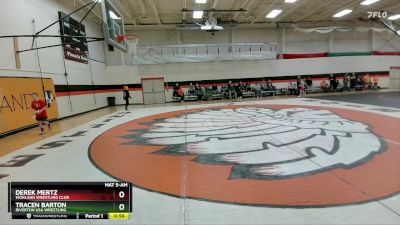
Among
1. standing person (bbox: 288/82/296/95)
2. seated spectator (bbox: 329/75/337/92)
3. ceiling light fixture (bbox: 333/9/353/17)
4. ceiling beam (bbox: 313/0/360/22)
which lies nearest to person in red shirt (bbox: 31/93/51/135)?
standing person (bbox: 288/82/296/95)

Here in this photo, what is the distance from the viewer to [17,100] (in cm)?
839

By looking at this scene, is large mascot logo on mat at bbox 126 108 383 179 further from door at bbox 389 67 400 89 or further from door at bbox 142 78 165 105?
door at bbox 389 67 400 89

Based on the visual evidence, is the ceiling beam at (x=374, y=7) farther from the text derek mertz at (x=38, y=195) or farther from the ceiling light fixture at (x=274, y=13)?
the text derek mertz at (x=38, y=195)

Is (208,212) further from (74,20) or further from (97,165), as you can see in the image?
(74,20)

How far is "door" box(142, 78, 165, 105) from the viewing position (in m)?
18.8

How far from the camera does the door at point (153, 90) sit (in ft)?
61.7

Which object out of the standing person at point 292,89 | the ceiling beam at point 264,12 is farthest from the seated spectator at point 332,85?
the ceiling beam at point 264,12

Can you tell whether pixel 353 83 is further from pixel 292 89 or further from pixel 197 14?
pixel 197 14

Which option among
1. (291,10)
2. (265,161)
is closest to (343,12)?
(291,10)

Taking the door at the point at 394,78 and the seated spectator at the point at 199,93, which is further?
the door at the point at 394,78

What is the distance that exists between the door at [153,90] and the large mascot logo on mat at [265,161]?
1207 centimetres

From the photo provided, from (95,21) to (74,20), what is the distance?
3.67m

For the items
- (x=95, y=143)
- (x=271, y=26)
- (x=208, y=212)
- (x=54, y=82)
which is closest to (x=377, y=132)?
(x=208, y=212)
